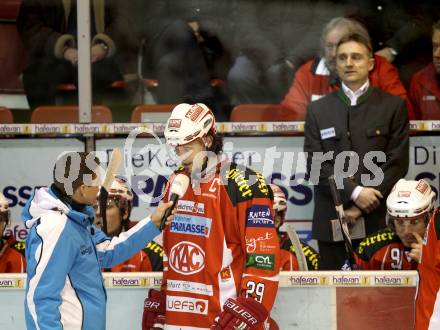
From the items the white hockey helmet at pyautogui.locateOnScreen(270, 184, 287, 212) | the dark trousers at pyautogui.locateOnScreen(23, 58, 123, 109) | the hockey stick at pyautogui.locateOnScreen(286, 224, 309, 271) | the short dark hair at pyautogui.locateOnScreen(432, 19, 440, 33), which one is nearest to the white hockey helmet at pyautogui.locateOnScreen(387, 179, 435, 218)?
the hockey stick at pyautogui.locateOnScreen(286, 224, 309, 271)

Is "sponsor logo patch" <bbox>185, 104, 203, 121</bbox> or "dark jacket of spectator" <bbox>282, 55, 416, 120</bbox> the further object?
"dark jacket of spectator" <bbox>282, 55, 416, 120</bbox>

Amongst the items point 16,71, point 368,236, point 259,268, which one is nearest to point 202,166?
point 259,268

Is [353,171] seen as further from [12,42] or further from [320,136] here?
[12,42]

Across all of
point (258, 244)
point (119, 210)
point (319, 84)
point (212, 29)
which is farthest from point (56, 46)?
point (258, 244)

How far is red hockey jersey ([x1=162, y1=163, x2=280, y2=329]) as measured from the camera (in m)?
4.52

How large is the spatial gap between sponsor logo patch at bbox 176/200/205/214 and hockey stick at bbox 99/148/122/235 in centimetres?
56

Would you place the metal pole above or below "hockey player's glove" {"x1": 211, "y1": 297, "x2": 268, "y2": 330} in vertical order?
above

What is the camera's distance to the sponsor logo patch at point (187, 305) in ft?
15.4

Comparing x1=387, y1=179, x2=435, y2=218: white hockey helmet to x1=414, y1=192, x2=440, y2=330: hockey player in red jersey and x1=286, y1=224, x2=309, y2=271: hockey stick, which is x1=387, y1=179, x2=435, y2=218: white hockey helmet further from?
x1=414, y1=192, x2=440, y2=330: hockey player in red jersey

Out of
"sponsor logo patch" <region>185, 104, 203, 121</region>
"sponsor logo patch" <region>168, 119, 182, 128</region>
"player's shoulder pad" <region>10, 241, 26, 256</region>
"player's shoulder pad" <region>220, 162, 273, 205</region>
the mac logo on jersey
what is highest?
"sponsor logo patch" <region>185, 104, 203, 121</region>

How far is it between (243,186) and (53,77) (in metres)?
2.77

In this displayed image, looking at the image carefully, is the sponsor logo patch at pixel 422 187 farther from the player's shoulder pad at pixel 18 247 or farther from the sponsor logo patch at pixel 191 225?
the player's shoulder pad at pixel 18 247

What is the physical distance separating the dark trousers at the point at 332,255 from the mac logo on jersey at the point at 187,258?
65.0 inches

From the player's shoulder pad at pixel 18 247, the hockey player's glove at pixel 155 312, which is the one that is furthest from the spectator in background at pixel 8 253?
the hockey player's glove at pixel 155 312
